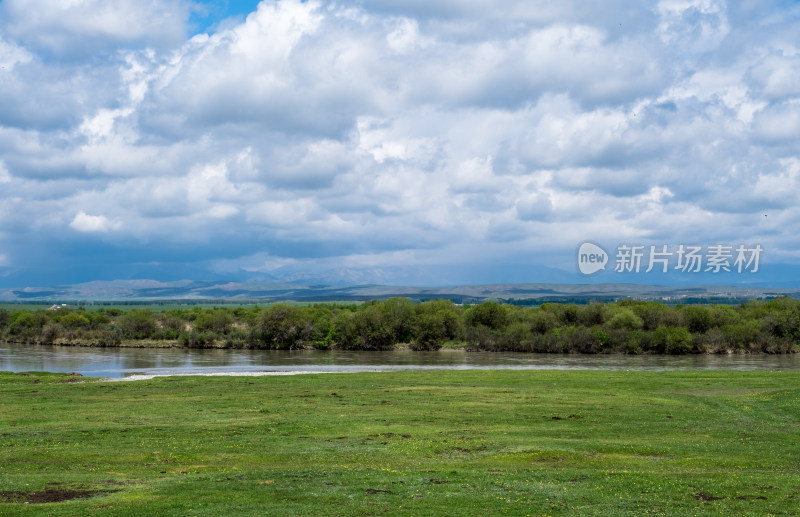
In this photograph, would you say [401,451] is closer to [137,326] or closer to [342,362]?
[342,362]

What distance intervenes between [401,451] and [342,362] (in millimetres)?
60463

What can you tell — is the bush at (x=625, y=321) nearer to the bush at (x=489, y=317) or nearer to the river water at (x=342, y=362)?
the river water at (x=342, y=362)

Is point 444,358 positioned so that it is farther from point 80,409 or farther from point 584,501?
point 584,501

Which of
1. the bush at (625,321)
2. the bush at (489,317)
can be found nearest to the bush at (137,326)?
the bush at (489,317)

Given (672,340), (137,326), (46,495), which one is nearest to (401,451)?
(46,495)

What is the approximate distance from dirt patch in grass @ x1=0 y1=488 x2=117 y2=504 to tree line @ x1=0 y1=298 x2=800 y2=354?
295 feet

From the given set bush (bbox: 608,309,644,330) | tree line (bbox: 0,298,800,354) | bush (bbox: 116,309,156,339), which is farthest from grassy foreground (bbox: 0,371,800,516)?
bush (bbox: 116,309,156,339)

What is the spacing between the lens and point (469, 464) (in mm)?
20969

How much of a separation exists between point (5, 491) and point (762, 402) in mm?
33775

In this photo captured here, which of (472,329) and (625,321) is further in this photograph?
(472,329)

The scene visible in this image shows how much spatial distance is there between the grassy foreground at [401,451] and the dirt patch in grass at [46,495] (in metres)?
0.07

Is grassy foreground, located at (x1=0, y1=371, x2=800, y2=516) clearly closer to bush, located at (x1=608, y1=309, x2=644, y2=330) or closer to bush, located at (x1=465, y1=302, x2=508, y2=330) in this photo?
bush, located at (x1=608, y1=309, x2=644, y2=330)

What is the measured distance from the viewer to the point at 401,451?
23.2 meters

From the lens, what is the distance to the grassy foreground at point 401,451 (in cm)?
1605
